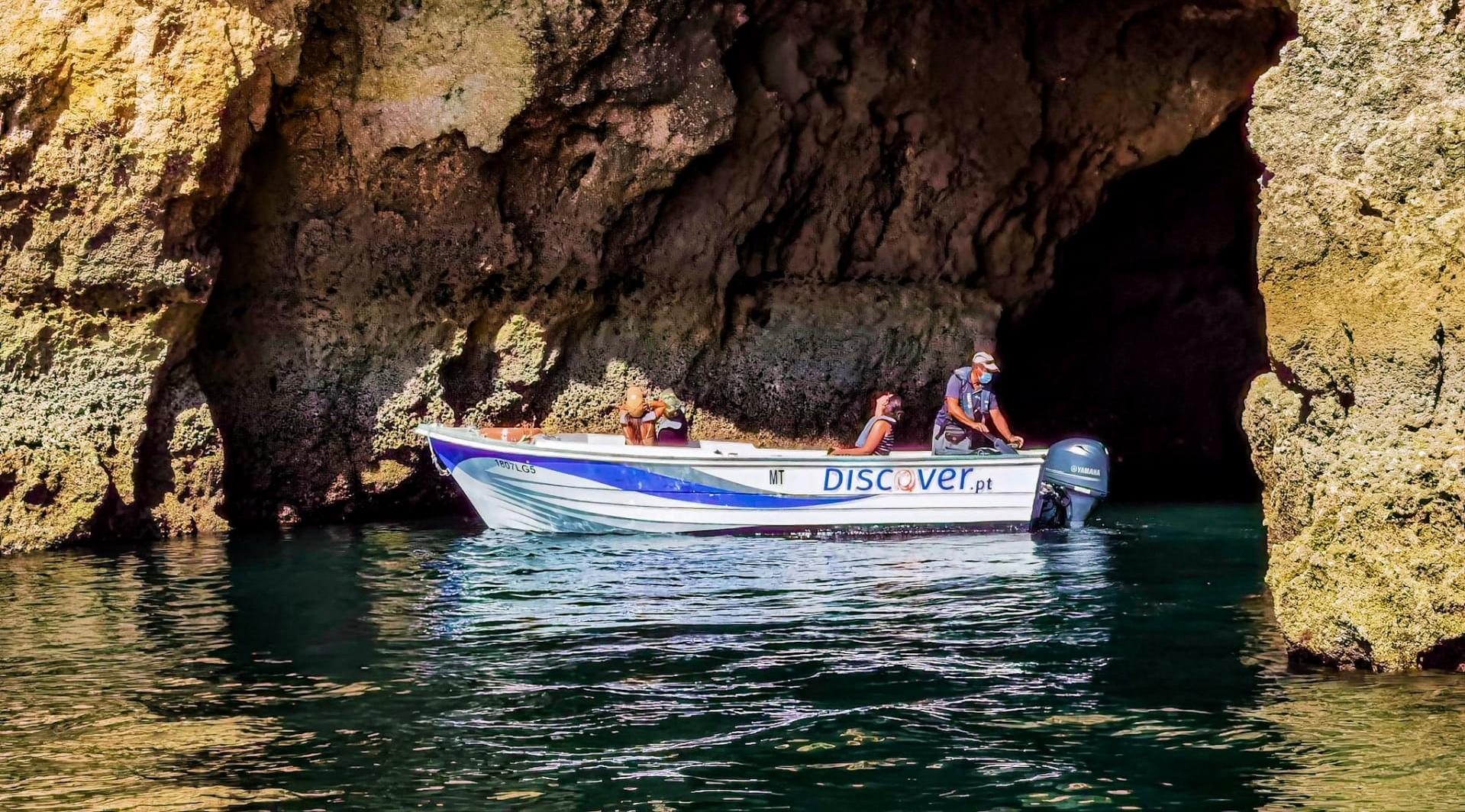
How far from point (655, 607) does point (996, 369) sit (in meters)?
5.30

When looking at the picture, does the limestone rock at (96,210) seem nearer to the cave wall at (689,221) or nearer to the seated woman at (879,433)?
the cave wall at (689,221)

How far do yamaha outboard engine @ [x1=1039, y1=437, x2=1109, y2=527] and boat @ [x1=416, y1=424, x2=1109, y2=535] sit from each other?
0.01 m

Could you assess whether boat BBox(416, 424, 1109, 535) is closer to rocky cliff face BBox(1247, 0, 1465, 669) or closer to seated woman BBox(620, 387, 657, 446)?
seated woman BBox(620, 387, 657, 446)

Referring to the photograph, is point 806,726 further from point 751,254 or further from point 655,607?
point 751,254

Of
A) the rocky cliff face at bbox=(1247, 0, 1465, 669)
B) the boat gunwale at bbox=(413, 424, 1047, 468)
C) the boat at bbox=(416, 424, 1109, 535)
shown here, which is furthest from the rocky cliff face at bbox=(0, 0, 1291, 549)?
the rocky cliff face at bbox=(1247, 0, 1465, 669)

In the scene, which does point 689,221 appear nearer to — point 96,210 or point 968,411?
point 968,411

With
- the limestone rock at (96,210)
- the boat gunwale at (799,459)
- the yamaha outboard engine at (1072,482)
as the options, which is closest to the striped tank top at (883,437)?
the boat gunwale at (799,459)

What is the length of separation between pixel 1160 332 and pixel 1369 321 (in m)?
13.4

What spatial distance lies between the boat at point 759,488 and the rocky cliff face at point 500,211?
79.8 inches

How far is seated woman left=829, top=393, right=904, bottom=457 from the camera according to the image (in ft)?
46.3

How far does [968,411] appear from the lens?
14664mm

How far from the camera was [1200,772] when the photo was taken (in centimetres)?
638

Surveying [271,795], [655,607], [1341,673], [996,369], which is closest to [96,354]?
[655,607]

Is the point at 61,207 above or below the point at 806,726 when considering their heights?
above
